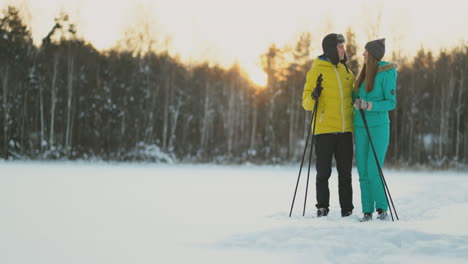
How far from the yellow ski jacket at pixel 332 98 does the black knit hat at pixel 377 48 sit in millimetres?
321

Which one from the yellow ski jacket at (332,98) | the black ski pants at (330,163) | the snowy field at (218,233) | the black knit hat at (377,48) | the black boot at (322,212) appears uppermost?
the black knit hat at (377,48)

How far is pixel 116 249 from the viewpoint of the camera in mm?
2908

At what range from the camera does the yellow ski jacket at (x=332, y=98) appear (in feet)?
13.2

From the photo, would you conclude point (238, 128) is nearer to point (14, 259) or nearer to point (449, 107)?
point (449, 107)

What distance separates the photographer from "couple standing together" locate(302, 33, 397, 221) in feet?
12.9

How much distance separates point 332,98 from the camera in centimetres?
402

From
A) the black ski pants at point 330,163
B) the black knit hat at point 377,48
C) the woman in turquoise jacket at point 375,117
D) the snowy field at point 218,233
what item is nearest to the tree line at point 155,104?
the snowy field at point 218,233

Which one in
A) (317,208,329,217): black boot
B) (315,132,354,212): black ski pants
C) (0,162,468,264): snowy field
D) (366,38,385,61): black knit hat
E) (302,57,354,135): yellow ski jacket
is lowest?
(0,162,468,264): snowy field

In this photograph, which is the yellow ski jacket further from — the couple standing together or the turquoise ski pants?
the turquoise ski pants

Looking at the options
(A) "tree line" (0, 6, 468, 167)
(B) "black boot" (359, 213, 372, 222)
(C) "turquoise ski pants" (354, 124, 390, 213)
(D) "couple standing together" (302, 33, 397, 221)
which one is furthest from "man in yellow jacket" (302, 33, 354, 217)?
(A) "tree line" (0, 6, 468, 167)

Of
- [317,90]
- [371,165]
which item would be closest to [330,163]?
[371,165]

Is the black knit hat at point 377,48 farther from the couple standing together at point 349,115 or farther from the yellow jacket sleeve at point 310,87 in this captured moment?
the yellow jacket sleeve at point 310,87

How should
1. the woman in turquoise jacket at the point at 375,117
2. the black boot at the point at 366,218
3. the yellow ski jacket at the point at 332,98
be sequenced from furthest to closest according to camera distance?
the yellow ski jacket at the point at 332,98, the woman in turquoise jacket at the point at 375,117, the black boot at the point at 366,218

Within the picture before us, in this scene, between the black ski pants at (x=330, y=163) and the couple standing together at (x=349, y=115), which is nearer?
the couple standing together at (x=349, y=115)
